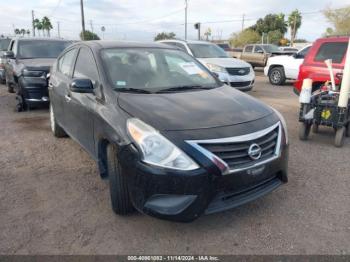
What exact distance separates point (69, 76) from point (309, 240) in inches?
139

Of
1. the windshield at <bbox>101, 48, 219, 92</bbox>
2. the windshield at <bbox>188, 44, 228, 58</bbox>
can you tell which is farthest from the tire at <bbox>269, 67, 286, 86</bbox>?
the windshield at <bbox>101, 48, 219, 92</bbox>

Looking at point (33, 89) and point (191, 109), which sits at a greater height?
point (191, 109)

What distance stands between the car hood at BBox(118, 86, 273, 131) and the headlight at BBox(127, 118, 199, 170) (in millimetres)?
92

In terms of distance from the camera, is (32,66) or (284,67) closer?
(32,66)

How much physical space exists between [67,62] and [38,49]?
444 cm

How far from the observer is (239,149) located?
8.96 feet

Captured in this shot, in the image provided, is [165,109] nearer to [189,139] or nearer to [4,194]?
[189,139]

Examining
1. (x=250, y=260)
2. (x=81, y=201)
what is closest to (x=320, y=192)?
(x=250, y=260)

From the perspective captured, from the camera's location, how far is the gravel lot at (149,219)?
9.05ft

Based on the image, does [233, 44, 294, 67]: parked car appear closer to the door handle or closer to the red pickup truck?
the red pickup truck

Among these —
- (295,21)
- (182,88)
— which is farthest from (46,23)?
(182,88)

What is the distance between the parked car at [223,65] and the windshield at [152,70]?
5333mm

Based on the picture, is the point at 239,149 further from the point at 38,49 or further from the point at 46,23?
the point at 46,23

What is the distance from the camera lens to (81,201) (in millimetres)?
3502
